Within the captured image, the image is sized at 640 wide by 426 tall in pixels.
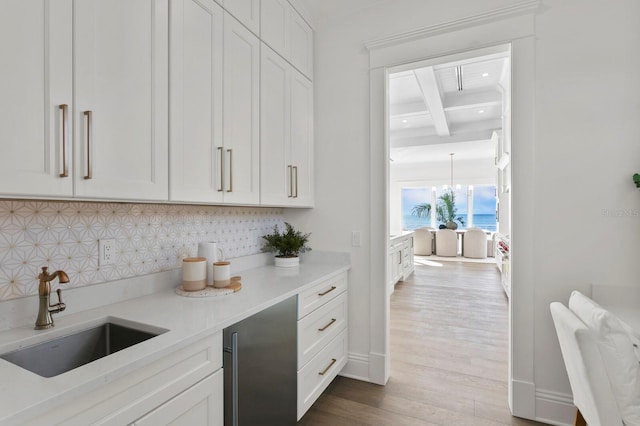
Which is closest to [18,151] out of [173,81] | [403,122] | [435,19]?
[173,81]

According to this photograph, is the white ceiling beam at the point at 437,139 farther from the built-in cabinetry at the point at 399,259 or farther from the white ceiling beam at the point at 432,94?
the built-in cabinetry at the point at 399,259

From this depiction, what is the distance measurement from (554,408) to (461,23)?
99.3 inches

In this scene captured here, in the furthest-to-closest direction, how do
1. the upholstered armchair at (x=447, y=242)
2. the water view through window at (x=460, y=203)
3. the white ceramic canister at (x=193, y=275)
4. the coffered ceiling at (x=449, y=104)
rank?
the water view through window at (x=460, y=203), the upholstered armchair at (x=447, y=242), the coffered ceiling at (x=449, y=104), the white ceramic canister at (x=193, y=275)

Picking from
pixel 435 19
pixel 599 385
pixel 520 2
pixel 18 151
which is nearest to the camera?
pixel 18 151

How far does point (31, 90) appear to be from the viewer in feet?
3.18

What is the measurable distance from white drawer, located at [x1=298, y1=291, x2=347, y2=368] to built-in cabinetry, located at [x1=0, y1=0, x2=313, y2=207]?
795mm

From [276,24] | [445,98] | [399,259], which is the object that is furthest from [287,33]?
[399,259]

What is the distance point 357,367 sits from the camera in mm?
2502

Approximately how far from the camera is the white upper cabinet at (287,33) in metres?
2.08

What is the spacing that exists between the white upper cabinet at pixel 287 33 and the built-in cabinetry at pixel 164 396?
1.85 meters

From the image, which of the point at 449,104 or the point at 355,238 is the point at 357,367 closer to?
the point at 355,238

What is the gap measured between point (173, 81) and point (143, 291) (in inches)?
40.7

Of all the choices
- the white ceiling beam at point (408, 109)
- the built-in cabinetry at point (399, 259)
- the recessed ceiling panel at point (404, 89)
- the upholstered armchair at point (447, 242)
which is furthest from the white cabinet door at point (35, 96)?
the upholstered armchair at point (447, 242)

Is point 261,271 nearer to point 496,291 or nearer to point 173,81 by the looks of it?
point 173,81
